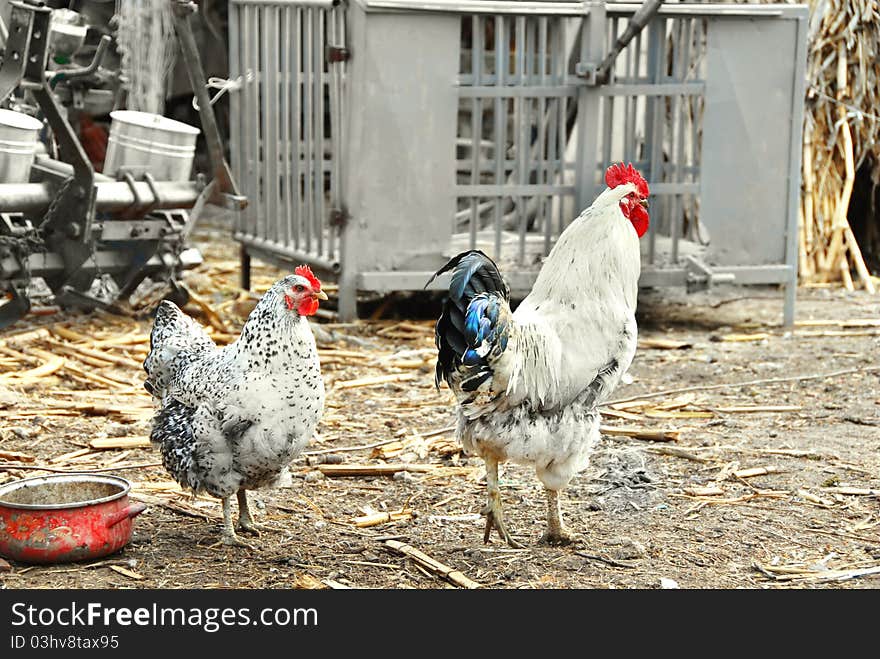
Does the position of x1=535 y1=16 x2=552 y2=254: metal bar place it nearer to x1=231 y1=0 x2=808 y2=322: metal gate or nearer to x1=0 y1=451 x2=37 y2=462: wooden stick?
x1=231 y1=0 x2=808 y2=322: metal gate

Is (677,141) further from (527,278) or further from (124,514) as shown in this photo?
(124,514)

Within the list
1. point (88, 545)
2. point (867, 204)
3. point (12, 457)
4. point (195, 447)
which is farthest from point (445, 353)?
point (867, 204)

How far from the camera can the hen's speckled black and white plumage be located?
4004mm

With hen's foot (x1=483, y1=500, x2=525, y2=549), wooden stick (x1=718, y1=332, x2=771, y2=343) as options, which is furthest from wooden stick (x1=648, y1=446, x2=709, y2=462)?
wooden stick (x1=718, y1=332, x2=771, y2=343)

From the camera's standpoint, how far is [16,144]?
662cm

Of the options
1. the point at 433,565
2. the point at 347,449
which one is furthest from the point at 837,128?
the point at 433,565

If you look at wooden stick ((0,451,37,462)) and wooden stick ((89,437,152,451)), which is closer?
wooden stick ((0,451,37,462))

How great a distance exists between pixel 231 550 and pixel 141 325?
377 centimetres

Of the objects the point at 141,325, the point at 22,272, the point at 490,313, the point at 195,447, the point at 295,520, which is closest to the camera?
the point at 490,313

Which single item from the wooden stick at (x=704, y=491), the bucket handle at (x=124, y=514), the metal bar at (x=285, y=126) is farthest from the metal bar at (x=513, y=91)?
the bucket handle at (x=124, y=514)

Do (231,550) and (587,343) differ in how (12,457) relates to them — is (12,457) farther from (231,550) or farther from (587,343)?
(587,343)

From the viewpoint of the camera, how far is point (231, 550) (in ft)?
14.2

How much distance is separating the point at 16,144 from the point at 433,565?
3.74 meters

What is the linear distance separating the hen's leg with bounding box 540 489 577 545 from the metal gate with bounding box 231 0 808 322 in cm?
342
